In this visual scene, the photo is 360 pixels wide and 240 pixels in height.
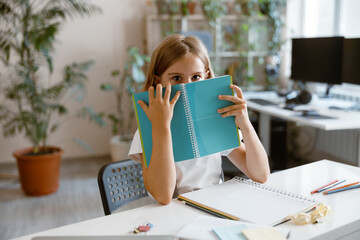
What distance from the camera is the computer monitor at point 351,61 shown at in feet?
8.83

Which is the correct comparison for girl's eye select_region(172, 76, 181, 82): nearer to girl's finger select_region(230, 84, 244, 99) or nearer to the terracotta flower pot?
girl's finger select_region(230, 84, 244, 99)

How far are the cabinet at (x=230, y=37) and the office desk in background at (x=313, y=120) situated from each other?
28.1 inches

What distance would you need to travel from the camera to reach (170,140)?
1113mm

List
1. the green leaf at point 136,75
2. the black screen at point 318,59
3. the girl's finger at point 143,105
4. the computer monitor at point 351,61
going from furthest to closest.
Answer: the green leaf at point 136,75
the black screen at point 318,59
the computer monitor at point 351,61
the girl's finger at point 143,105

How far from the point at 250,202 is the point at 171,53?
58cm

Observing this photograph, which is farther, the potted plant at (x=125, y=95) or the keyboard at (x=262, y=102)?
the potted plant at (x=125, y=95)

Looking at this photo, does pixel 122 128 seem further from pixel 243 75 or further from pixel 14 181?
pixel 243 75

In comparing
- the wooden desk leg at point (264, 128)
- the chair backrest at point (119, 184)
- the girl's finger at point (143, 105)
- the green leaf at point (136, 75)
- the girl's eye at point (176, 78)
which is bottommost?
the wooden desk leg at point (264, 128)

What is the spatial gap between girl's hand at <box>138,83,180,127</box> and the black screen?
87.5 inches

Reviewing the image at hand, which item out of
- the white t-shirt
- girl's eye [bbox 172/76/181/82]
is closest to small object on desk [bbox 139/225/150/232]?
the white t-shirt

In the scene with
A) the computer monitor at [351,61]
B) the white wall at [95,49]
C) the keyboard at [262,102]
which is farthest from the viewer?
the white wall at [95,49]

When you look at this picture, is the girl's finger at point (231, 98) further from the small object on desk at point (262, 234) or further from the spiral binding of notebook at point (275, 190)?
the small object on desk at point (262, 234)

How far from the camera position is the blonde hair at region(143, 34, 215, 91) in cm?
131

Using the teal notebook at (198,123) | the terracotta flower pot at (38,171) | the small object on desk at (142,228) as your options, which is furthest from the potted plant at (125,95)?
the small object on desk at (142,228)
